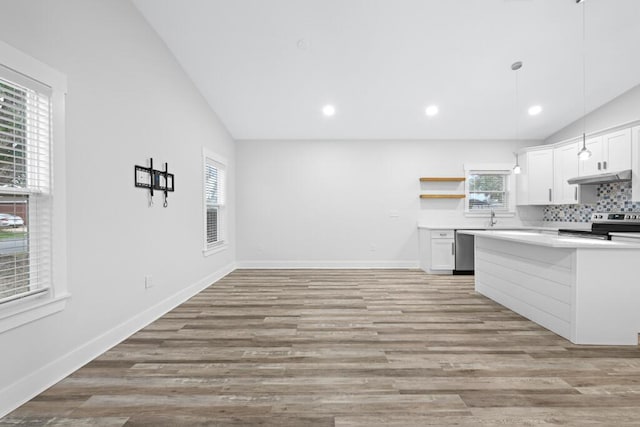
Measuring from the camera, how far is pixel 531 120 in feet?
17.4

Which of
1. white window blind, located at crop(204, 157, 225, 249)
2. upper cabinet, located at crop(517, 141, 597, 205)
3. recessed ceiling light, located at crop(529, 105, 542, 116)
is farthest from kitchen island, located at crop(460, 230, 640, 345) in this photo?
white window blind, located at crop(204, 157, 225, 249)

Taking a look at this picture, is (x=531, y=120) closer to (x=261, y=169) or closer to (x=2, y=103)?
(x=261, y=169)

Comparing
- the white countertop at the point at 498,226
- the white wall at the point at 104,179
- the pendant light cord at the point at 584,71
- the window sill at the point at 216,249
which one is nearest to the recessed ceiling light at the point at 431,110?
the pendant light cord at the point at 584,71

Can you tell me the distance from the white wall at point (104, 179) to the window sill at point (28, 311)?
0.05m

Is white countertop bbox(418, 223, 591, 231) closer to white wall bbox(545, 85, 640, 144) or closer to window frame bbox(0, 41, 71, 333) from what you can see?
white wall bbox(545, 85, 640, 144)

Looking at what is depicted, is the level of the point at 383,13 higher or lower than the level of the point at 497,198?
higher

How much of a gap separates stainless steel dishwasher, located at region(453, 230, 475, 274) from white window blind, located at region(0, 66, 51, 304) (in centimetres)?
552

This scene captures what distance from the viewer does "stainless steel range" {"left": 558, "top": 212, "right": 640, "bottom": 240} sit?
3.88 metres

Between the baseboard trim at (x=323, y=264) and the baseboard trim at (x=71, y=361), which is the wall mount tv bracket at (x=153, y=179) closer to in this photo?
the baseboard trim at (x=71, y=361)

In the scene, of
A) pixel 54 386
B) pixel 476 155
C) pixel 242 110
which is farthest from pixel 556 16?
pixel 54 386

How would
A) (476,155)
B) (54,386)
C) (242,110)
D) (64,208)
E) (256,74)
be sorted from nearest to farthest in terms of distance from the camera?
(54,386) → (64,208) → (256,74) → (242,110) → (476,155)

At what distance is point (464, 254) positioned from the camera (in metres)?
5.47

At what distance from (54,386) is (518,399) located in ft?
9.41

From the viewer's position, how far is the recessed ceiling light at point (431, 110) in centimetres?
494
